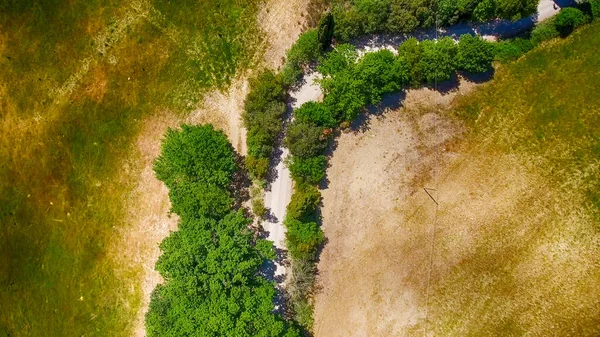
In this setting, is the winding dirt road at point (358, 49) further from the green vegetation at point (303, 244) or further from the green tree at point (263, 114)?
the green tree at point (263, 114)

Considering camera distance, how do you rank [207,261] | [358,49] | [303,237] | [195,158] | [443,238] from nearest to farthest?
[207,261] < [195,158] < [303,237] < [443,238] < [358,49]

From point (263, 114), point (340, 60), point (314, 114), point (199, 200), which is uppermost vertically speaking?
point (340, 60)

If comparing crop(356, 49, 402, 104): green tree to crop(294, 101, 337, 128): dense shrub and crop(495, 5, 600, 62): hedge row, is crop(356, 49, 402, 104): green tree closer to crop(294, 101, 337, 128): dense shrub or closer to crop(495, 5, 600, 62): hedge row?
crop(294, 101, 337, 128): dense shrub

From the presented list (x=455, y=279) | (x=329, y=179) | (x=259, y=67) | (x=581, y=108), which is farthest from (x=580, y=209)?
(x=259, y=67)

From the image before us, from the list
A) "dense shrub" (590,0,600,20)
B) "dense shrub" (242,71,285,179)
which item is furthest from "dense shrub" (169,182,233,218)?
"dense shrub" (590,0,600,20)

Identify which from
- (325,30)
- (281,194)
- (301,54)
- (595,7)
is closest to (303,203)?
(281,194)

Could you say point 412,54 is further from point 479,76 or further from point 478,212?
point 478,212

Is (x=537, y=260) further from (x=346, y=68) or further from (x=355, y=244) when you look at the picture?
(x=346, y=68)
